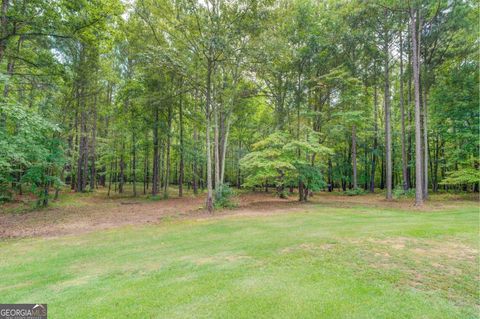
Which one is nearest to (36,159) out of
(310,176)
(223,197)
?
(223,197)

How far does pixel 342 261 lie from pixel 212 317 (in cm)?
287

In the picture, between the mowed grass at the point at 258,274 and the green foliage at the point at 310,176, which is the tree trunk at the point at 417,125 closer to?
the green foliage at the point at 310,176

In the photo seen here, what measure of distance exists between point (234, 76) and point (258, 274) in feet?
48.7

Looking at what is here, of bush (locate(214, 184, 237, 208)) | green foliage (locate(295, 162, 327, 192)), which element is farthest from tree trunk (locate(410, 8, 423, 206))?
bush (locate(214, 184, 237, 208))

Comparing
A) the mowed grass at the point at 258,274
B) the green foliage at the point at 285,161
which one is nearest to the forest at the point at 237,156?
the mowed grass at the point at 258,274

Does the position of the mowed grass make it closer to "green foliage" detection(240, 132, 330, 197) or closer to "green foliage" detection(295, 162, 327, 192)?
"green foliage" detection(240, 132, 330, 197)

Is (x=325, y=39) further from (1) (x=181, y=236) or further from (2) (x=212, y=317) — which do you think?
(2) (x=212, y=317)

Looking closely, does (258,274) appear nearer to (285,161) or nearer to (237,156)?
(285,161)

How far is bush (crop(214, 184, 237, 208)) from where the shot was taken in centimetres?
1455

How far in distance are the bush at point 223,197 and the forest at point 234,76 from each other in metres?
0.26

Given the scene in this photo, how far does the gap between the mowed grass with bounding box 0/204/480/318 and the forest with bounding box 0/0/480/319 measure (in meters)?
0.04

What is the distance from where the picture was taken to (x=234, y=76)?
16969 millimetres

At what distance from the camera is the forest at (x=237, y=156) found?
3.70m

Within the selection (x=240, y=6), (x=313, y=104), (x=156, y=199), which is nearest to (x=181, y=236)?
(x=240, y=6)
